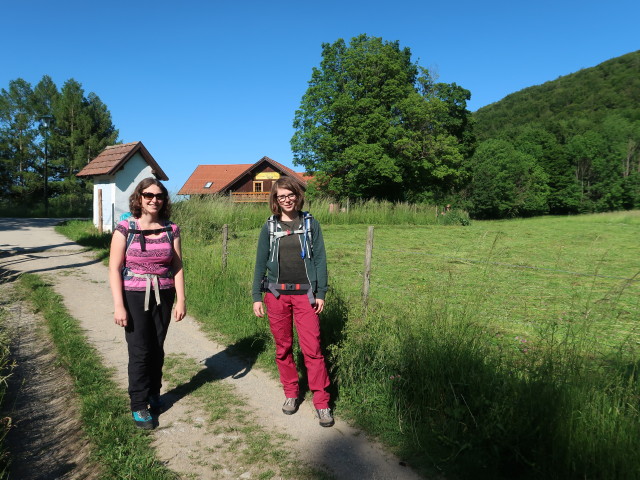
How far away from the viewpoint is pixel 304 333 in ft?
12.4

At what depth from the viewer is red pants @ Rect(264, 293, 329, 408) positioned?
12.3 ft

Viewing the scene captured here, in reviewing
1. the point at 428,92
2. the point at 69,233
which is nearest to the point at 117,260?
the point at 69,233

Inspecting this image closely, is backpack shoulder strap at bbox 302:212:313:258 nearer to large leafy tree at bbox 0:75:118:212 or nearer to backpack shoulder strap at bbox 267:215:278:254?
backpack shoulder strap at bbox 267:215:278:254

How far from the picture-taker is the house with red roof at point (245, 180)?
50.9 m

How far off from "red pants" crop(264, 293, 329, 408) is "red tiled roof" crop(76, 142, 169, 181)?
1773 centimetres

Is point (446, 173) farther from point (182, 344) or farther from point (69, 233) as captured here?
point (182, 344)

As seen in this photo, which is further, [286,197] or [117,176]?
[117,176]

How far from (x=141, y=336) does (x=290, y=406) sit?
1.36m

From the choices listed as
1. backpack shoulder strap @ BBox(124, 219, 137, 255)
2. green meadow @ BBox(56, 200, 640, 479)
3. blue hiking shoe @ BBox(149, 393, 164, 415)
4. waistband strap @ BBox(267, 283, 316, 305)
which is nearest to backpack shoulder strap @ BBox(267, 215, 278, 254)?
waistband strap @ BBox(267, 283, 316, 305)

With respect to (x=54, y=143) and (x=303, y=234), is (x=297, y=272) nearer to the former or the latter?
(x=303, y=234)

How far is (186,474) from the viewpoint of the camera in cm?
301

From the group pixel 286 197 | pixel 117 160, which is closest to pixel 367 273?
pixel 286 197

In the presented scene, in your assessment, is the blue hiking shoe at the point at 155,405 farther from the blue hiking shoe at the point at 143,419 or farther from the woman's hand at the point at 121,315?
the woman's hand at the point at 121,315

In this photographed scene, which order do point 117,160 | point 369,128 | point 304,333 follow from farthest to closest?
point 369,128 → point 117,160 → point 304,333
